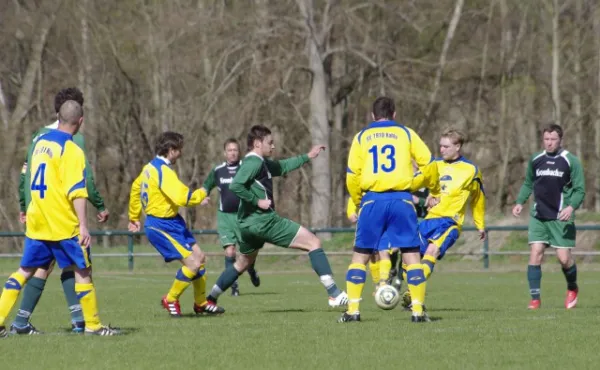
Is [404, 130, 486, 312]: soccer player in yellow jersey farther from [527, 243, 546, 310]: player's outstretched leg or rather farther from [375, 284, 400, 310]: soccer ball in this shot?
[375, 284, 400, 310]: soccer ball

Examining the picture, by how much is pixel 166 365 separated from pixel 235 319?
3.70 m

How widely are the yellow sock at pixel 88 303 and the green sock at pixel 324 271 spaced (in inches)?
110

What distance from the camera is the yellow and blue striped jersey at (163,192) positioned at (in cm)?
1116

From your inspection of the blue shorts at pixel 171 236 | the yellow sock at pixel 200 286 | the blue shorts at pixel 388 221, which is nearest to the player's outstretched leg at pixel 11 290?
the blue shorts at pixel 171 236

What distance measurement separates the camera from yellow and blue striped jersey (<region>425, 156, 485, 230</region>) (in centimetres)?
1245

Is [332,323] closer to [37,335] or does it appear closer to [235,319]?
[235,319]

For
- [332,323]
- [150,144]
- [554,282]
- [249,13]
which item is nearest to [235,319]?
[332,323]

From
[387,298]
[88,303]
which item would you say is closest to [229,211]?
[387,298]

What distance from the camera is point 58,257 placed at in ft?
29.2

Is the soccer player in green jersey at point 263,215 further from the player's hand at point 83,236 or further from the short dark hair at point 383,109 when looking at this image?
the player's hand at point 83,236

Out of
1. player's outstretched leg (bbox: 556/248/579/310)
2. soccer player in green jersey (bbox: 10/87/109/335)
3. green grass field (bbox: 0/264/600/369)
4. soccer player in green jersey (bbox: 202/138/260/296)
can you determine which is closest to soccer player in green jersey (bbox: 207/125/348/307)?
green grass field (bbox: 0/264/600/369)

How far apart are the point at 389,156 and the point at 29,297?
3.28 metres

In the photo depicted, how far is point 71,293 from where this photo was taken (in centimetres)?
934

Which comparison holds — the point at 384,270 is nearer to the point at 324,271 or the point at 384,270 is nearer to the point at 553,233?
the point at 324,271
